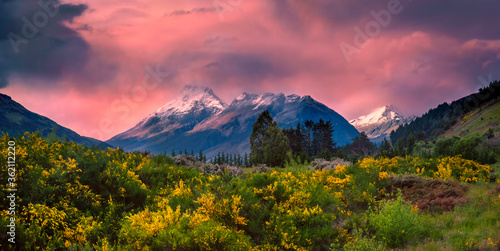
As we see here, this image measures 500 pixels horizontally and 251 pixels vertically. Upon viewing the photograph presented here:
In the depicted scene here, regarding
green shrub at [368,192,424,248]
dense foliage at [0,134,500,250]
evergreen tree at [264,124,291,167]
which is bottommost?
green shrub at [368,192,424,248]

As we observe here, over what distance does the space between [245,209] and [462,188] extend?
944 cm

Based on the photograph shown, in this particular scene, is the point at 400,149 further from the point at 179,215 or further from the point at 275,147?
the point at 179,215

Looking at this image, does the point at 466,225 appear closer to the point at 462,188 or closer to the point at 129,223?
the point at 462,188

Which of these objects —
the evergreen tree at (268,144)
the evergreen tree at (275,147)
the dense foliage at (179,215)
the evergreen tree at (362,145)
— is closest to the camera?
the dense foliage at (179,215)

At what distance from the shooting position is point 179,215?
6.22 meters

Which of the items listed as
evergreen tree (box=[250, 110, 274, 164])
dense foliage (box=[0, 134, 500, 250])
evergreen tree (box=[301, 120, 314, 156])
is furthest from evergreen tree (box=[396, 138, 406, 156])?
dense foliage (box=[0, 134, 500, 250])

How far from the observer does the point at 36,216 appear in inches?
224

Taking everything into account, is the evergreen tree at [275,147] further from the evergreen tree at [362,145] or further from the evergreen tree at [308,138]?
the evergreen tree at [362,145]

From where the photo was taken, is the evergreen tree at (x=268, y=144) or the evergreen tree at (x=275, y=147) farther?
the evergreen tree at (x=268, y=144)


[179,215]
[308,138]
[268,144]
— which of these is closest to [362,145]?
[308,138]

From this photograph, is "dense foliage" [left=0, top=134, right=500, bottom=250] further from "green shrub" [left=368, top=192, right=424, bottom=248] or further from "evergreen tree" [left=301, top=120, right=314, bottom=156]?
"evergreen tree" [left=301, top=120, right=314, bottom=156]

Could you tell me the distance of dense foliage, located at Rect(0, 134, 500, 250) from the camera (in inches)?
217

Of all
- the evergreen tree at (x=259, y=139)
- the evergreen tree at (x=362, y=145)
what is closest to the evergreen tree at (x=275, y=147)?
the evergreen tree at (x=259, y=139)

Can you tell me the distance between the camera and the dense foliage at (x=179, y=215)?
18.1 feet
